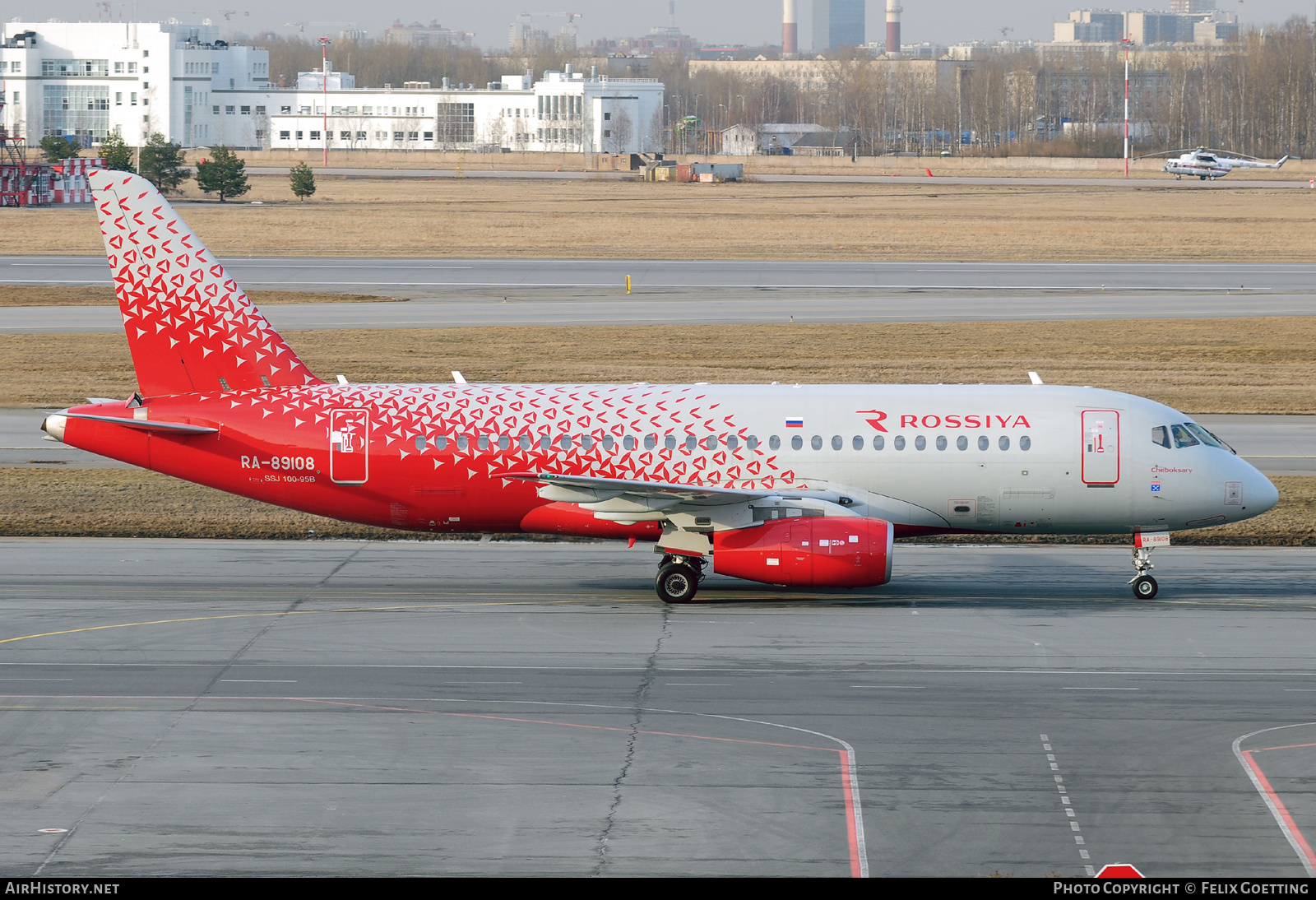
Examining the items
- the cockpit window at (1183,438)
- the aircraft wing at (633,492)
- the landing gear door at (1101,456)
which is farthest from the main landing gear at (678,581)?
the cockpit window at (1183,438)

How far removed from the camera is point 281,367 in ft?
97.3

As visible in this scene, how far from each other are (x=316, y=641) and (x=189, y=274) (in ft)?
27.9

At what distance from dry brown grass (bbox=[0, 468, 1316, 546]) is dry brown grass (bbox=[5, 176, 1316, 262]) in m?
59.2

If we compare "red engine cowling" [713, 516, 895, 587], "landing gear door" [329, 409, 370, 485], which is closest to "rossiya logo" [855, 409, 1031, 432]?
"red engine cowling" [713, 516, 895, 587]

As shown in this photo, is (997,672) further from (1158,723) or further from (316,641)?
(316,641)

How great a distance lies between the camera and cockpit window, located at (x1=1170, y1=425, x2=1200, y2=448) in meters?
28.3

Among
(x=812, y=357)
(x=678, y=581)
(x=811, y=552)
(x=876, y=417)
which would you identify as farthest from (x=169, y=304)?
(x=812, y=357)

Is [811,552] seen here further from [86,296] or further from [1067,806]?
[86,296]

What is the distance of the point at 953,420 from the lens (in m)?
28.2

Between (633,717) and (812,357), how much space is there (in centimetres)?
3678

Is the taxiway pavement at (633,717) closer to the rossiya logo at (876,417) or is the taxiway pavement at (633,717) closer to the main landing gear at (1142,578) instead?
the main landing gear at (1142,578)

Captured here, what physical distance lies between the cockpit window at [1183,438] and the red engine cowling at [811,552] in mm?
6040

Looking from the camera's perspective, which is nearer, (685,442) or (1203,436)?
(685,442)
